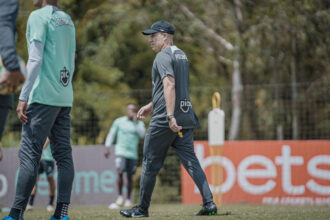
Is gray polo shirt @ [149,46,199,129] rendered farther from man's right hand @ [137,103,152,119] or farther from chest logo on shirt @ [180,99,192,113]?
man's right hand @ [137,103,152,119]

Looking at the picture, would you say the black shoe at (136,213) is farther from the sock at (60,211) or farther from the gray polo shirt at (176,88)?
the sock at (60,211)

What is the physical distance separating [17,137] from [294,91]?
6810 millimetres

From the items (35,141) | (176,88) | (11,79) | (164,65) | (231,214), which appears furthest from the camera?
(231,214)

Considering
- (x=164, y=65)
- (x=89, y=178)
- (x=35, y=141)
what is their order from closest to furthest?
(x=35, y=141) → (x=164, y=65) → (x=89, y=178)

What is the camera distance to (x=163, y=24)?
6.51m

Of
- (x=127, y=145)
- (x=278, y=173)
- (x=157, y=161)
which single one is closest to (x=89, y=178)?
(x=127, y=145)

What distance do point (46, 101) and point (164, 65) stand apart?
1555 millimetres

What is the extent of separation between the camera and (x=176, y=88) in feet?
21.2

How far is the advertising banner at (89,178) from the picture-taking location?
1402 cm

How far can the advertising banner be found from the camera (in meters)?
14.0

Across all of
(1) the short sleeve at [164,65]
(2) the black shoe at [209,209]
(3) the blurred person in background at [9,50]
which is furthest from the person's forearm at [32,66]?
(2) the black shoe at [209,209]

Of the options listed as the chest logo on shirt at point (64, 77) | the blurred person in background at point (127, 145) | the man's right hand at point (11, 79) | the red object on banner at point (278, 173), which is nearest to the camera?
the man's right hand at point (11, 79)

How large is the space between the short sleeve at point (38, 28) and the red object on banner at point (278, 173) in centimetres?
851

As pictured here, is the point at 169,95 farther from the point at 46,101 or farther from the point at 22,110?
the point at 22,110
